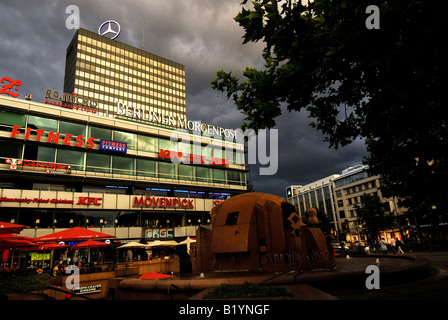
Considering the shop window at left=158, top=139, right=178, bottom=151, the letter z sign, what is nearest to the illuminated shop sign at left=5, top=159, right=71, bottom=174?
the letter z sign

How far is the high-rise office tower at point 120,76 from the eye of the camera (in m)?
78.2

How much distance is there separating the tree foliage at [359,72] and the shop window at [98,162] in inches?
1254

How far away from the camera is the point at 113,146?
36.9 m

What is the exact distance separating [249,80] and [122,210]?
32.6 m

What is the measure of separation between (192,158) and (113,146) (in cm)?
1221

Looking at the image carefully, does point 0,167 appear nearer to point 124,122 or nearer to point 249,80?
point 124,122

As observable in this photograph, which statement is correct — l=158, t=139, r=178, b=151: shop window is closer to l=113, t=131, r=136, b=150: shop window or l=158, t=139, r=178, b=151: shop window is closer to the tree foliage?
l=113, t=131, r=136, b=150: shop window

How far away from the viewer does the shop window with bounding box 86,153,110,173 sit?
3538 cm

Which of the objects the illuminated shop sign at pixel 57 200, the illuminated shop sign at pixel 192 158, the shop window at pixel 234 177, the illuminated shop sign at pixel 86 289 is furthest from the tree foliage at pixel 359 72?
the shop window at pixel 234 177

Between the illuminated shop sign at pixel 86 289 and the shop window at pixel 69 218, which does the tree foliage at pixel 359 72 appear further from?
the shop window at pixel 69 218

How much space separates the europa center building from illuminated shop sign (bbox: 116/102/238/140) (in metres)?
0.16
